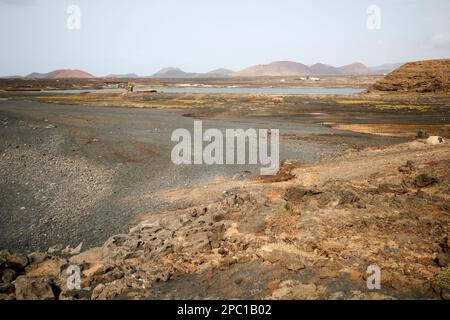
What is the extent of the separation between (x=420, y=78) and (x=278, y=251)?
3565 inches

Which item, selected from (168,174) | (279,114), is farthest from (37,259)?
(279,114)

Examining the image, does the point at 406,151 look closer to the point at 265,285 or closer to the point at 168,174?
the point at 168,174

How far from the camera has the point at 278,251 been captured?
29.5ft

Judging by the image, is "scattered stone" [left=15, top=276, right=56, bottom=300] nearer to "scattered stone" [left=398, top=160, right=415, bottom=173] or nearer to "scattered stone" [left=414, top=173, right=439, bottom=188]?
"scattered stone" [left=414, top=173, right=439, bottom=188]

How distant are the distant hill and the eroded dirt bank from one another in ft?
259

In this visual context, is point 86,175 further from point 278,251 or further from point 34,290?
point 278,251

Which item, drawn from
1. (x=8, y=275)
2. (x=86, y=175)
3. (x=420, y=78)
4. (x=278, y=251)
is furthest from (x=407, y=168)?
(x=420, y=78)

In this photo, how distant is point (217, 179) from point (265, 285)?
1089 cm

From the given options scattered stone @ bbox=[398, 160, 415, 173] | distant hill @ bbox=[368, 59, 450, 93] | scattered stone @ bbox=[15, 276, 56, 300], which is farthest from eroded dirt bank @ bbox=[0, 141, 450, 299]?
distant hill @ bbox=[368, 59, 450, 93]

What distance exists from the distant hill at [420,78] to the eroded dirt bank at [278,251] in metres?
78.9

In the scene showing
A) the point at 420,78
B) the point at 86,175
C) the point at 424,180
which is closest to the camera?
the point at 424,180

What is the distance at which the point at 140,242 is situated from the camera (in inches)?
427

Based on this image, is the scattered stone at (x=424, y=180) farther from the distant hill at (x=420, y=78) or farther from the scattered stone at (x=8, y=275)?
the distant hill at (x=420, y=78)
